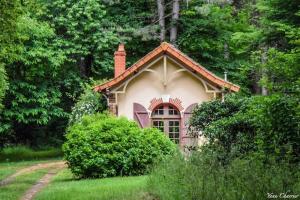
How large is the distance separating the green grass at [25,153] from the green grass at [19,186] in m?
10.2

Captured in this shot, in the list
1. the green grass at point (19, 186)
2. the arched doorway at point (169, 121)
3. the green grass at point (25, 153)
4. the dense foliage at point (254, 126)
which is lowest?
the green grass at point (19, 186)

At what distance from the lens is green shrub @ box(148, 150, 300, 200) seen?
353 inches

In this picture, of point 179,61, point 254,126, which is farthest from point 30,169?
point 254,126

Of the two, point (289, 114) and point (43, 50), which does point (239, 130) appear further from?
point (43, 50)

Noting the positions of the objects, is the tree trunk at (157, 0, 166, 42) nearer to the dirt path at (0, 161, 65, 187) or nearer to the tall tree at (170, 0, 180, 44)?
the tall tree at (170, 0, 180, 44)

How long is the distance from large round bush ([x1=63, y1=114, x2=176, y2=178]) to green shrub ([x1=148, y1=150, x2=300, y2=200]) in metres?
6.30

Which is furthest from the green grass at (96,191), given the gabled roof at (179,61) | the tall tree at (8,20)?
the gabled roof at (179,61)

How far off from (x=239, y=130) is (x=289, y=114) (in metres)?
3.99

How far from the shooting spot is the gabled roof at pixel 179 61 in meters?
24.8

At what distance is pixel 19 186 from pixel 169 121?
34.6 feet

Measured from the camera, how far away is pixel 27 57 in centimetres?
2881

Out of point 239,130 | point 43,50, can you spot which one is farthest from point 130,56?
point 239,130

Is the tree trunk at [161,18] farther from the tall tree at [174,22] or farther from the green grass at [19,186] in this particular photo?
the green grass at [19,186]

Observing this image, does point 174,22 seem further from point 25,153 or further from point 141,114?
point 25,153
